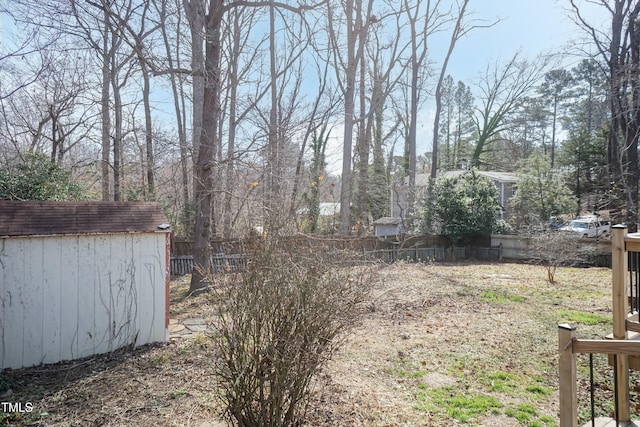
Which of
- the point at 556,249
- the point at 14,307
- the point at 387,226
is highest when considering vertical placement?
the point at 387,226

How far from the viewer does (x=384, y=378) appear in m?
3.76

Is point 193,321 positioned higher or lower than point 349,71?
lower

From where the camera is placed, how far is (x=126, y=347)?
14.3ft

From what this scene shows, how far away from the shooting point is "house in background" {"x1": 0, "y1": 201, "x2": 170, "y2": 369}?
12.3ft

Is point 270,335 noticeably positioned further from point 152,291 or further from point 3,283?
point 3,283

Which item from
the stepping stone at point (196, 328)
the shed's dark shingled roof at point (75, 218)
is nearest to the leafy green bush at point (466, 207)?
the stepping stone at point (196, 328)

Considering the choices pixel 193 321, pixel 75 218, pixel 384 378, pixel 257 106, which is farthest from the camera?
pixel 257 106

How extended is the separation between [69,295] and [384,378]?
12.0 feet

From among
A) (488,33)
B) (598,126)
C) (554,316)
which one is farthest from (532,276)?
(598,126)

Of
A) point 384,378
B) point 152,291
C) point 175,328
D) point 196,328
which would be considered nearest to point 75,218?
point 152,291

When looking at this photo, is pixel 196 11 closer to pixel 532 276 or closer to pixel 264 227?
pixel 264 227

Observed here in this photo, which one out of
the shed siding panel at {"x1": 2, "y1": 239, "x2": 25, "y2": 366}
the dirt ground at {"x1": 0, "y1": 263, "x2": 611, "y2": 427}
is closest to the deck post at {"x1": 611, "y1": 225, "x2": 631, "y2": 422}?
the dirt ground at {"x1": 0, "y1": 263, "x2": 611, "y2": 427}

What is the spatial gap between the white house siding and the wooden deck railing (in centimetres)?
429

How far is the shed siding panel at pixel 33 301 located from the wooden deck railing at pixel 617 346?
482 centimetres
